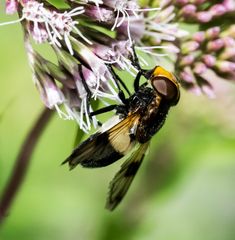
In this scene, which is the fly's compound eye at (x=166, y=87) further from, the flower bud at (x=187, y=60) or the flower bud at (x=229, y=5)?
the flower bud at (x=229, y=5)

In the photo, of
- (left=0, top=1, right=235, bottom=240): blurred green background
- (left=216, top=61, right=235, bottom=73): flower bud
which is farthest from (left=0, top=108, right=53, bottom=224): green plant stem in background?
(left=216, top=61, right=235, bottom=73): flower bud

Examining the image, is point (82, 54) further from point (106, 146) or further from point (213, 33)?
point (213, 33)

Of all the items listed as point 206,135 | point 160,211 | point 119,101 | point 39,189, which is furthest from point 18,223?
point 119,101

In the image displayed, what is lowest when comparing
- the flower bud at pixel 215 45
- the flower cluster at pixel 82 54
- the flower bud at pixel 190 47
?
the flower bud at pixel 215 45

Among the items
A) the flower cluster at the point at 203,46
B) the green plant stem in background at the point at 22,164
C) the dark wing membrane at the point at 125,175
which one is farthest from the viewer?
the green plant stem in background at the point at 22,164

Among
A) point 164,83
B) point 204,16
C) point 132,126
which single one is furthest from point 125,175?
point 204,16

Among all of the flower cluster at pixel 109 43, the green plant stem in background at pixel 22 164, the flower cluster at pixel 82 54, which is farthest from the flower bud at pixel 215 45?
the green plant stem in background at pixel 22 164

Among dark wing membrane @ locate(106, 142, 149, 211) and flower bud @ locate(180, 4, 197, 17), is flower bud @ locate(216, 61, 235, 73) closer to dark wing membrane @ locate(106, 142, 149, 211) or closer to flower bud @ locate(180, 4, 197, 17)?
flower bud @ locate(180, 4, 197, 17)

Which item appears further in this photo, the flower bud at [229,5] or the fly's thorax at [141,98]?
the flower bud at [229,5]
